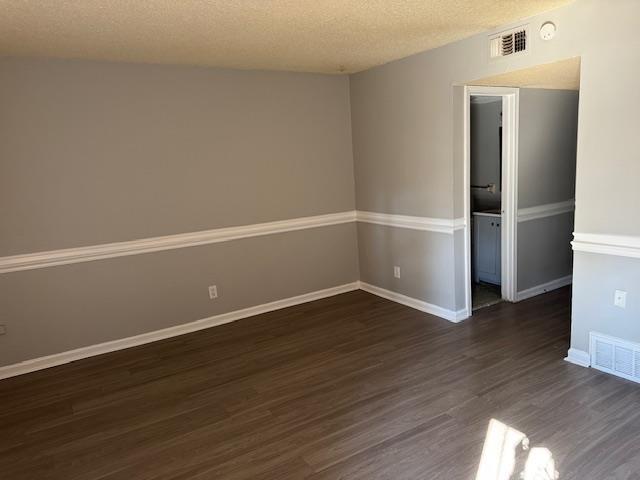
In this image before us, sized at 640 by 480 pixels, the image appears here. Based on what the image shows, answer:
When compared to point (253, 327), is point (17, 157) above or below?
above

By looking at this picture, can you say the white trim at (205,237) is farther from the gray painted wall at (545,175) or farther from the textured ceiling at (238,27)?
the textured ceiling at (238,27)

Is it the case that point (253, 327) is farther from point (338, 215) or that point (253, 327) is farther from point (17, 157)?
point (17, 157)

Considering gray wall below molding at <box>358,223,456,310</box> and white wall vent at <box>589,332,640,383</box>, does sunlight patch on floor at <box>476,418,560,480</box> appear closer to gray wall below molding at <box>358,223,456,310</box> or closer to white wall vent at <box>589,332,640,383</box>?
white wall vent at <box>589,332,640,383</box>

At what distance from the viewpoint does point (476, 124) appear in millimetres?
4867

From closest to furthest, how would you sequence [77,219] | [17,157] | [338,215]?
[17,157] < [77,219] < [338,215]

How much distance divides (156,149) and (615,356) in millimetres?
3711

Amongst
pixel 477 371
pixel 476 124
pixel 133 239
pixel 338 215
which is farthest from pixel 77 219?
pixel 476 124

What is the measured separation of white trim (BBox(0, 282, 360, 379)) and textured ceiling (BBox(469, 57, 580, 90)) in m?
2.56

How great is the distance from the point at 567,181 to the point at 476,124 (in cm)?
110

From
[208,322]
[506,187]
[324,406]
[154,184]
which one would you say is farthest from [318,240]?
[324,406]

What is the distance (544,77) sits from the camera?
338 cm

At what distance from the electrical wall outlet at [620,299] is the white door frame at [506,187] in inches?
50.5

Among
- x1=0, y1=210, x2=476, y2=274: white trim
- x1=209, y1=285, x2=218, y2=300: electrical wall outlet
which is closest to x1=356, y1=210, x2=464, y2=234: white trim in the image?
x1=0, y1=210, x2=476, y2=274: white trim

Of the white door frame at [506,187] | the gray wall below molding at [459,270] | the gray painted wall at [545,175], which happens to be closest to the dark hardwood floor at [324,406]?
the gray wall below molding at [459,270]
